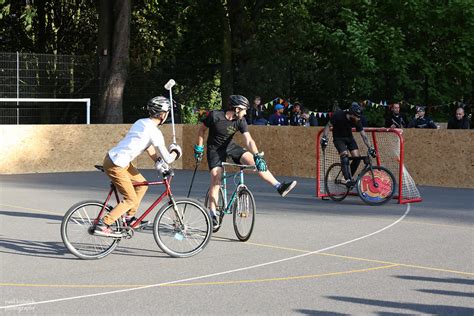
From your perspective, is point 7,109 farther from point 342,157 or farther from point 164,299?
point 164,299

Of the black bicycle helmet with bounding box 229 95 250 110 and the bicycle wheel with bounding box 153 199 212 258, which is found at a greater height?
the black bicycle helmet with bounding box 229 95 250 110

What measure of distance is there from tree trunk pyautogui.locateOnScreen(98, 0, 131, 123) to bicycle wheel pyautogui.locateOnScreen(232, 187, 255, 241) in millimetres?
15926

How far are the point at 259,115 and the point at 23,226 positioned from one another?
498 inches

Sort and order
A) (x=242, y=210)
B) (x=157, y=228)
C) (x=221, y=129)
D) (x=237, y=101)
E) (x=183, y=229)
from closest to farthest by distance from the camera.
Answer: (x=157, y=228) < (x=183, y=229) < (x=242, y=210) < (x=237, y=101) < (x=221, y=129)

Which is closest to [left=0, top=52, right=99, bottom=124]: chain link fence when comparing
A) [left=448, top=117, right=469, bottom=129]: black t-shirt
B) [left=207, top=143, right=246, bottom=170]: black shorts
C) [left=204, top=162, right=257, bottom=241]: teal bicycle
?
[left=448, top=117, right=469, bottom=129]: black t-shirt

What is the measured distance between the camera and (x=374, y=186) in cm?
1673

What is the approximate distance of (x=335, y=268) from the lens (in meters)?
10.1

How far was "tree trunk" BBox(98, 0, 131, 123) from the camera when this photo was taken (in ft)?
91.1

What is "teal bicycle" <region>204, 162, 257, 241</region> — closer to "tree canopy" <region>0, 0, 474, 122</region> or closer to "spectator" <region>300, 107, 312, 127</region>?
"spectator" <region>300, 107, 312, 127</region>

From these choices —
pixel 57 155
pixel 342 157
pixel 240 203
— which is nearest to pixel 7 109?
pixel 57 155

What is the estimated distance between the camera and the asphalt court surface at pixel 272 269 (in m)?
8.29

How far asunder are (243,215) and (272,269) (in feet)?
6.94

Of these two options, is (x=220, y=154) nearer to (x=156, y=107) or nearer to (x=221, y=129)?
(x=221, y=129)

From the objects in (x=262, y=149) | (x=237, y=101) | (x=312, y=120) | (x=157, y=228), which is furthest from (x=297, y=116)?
(x=157, y=228)
